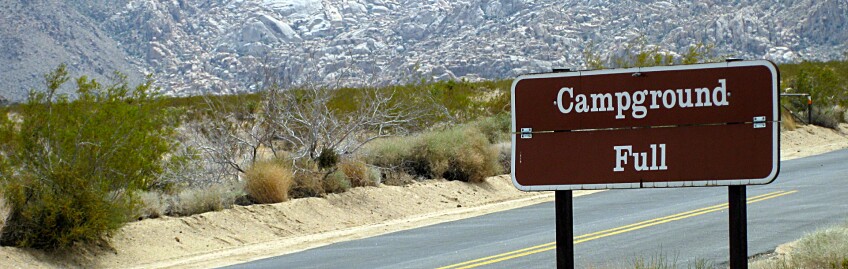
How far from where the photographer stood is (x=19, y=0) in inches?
4333

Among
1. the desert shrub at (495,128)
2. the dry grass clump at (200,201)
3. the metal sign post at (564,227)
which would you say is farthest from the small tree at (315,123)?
the metal sign post at (564,227)

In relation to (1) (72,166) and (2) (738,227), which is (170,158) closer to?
(1) (72,166)

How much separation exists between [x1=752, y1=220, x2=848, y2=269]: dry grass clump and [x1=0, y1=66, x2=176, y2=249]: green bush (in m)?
9.43

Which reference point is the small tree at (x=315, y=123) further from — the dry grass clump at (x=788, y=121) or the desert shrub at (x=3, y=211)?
the dry grass clump at (x=788, y=121)

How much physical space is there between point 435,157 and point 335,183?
391cm

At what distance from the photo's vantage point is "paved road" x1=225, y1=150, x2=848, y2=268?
47.2ft

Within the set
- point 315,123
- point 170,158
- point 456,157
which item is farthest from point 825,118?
point 170,158

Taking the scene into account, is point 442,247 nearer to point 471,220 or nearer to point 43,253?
point 471,220

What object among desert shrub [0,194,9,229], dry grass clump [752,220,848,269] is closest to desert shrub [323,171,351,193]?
desert shrub [0,194,9,229]

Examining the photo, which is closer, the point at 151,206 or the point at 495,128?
the point at 151,206

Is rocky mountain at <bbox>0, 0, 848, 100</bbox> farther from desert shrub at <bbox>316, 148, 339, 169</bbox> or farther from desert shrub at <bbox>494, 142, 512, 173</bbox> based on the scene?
desert shrub at <bbox>316, 148, 339, 169</bbox>

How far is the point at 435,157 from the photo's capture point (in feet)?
83.5

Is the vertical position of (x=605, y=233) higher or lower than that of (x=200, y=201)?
lower

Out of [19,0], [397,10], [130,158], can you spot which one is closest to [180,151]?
[130,158]
